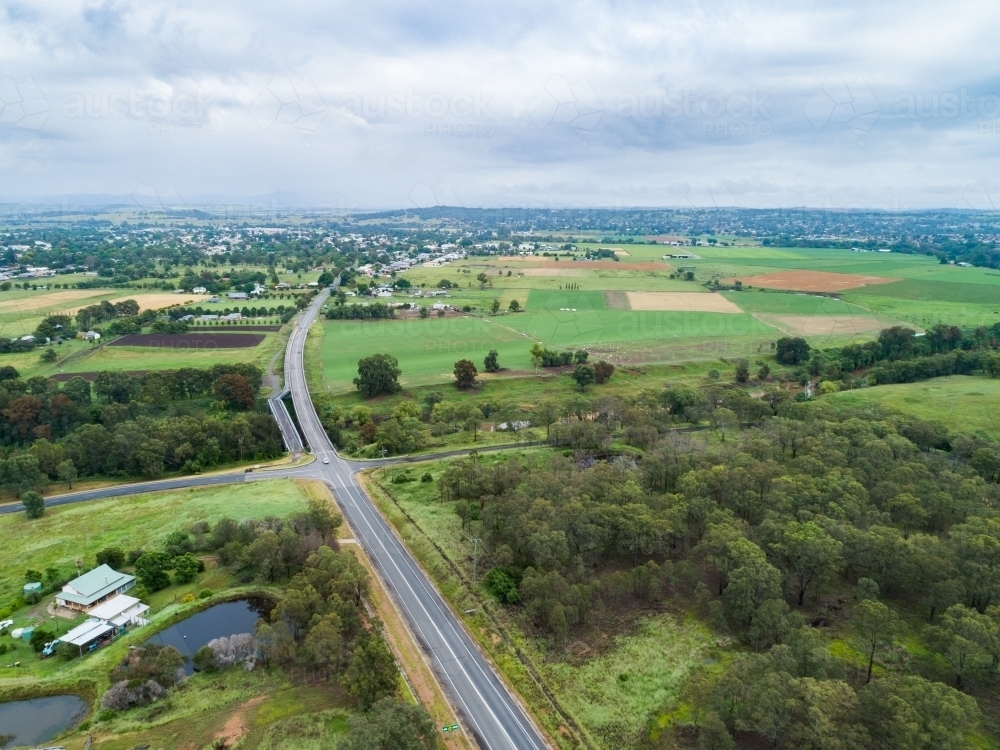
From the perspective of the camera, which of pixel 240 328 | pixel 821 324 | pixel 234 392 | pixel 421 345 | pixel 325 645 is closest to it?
pixel 325 645

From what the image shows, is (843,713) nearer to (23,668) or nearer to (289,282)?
(23,668)

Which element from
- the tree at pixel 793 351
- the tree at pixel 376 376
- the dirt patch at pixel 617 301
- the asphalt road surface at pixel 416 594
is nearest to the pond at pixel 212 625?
the asphalt road surface at pixel 416 594

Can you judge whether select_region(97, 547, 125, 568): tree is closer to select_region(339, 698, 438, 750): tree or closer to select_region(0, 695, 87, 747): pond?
select_region(0, 695, 87, 747): pond

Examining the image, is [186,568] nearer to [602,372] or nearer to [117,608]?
[117,608]

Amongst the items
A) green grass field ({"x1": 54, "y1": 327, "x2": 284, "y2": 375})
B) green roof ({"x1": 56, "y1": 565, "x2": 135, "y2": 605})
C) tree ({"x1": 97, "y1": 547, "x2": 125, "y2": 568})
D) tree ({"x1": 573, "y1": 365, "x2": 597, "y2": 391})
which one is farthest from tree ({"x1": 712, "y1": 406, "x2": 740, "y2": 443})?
green grass field ({"x1": 54, "y1": 327, "x2": 284, "y2": 375})

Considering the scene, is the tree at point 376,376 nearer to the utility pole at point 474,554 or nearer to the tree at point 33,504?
the tree at point 33,504

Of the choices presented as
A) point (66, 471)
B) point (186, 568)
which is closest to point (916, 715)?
point (186, 568)
